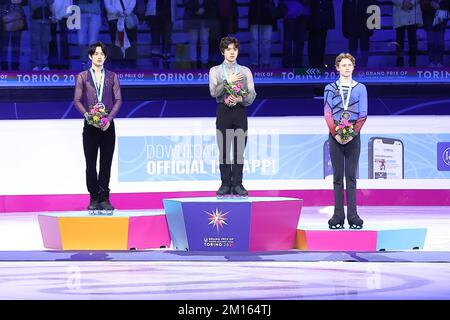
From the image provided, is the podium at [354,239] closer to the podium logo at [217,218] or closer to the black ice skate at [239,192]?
the black ice skate at [239,192]

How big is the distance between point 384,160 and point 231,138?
6.04 metres

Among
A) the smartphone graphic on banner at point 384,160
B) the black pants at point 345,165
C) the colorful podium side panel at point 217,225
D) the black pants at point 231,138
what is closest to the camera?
the colorful podium side panel at point 217,225

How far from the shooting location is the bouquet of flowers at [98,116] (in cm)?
986

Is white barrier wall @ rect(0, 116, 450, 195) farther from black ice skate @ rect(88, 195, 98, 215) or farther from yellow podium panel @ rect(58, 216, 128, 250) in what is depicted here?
yellow podium panel @ rect(58, 216, 128, 250)

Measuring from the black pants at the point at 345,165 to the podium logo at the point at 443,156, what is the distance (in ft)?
20.0

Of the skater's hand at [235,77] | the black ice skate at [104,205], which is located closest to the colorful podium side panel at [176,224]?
the black ice skate at [104,205]

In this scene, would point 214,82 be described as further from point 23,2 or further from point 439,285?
point 23,2

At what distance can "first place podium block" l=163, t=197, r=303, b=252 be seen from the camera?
30.9ft

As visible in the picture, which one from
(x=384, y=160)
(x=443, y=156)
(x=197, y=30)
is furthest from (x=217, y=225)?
(x=197, y=30)

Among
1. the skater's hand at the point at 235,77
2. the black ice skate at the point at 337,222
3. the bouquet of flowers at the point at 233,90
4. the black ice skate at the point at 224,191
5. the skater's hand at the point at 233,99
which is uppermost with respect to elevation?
the skater's hand at the point at 235,77

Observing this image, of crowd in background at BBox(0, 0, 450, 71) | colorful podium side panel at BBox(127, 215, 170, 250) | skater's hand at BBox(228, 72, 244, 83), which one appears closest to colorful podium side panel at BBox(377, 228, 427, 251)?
skater's hand at BBox(228, 72, 244, 83)

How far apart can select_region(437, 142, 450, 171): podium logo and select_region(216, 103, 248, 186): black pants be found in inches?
249

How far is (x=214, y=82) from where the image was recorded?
9906 mm

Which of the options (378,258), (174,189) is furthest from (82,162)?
(378,258)
